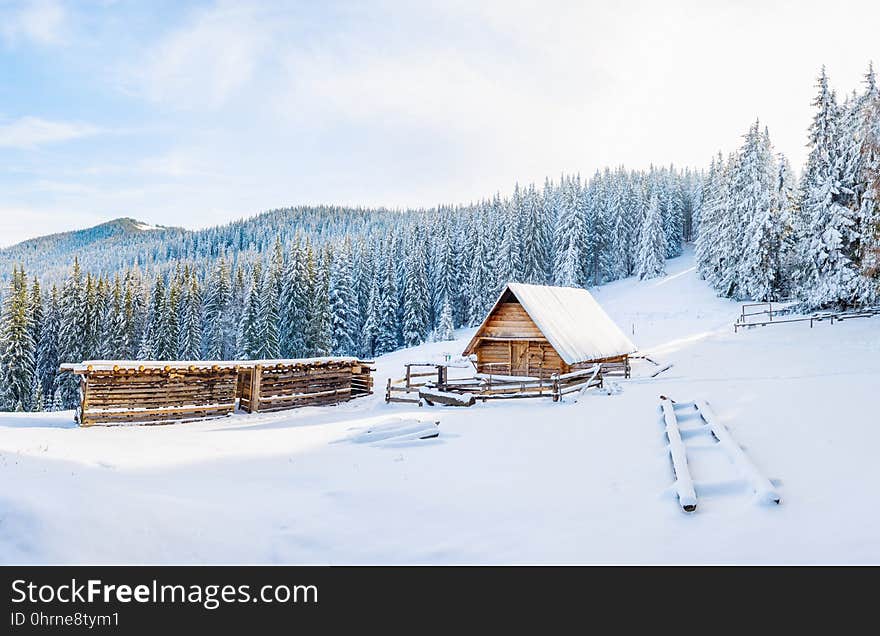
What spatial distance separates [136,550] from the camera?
215 inches

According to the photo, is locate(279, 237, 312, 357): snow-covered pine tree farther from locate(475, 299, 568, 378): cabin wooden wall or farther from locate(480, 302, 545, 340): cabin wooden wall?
locate(480, 302, 545, 340): cabin wooden wall

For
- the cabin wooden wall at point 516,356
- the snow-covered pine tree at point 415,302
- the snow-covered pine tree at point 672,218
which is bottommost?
the cabin wooden wall at point 516,356

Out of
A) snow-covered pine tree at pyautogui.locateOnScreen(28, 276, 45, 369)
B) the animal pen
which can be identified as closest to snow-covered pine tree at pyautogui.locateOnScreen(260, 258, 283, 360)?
snow-covered pine tree at pyautogui.locateOnScreen(28, 276, 45, 369)

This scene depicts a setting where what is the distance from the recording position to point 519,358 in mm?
28016

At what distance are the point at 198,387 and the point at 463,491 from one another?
1685 cm

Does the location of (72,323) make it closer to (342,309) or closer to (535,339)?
(342,309)

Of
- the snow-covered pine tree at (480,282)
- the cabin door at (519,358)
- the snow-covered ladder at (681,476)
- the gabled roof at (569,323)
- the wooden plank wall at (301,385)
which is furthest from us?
the snow-covered pine tree at (480,282)

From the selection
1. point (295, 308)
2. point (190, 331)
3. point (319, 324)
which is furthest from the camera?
point (190, 331)

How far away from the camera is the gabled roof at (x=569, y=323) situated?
26266mm

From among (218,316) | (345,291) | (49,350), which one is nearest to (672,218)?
(345,291)

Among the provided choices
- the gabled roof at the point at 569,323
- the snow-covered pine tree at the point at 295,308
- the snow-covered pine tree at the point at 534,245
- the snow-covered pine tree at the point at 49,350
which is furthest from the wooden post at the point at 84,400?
the snow-covered pine tree at the point at 534,245

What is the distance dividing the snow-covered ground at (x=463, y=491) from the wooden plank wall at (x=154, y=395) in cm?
251

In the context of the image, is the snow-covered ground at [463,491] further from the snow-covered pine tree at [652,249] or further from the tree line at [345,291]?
the snow-covered pine tree at [652,249]

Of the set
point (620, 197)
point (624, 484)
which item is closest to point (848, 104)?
point (624, 484)
